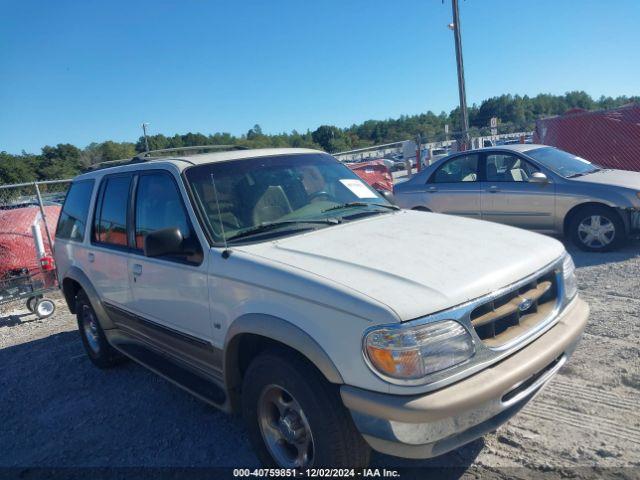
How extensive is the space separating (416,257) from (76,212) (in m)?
3.74

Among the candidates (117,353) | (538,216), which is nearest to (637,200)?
(538,216)

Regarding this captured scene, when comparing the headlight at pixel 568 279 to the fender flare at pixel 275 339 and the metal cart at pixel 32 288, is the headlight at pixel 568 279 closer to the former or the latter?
the fender flare at pixel 275 339

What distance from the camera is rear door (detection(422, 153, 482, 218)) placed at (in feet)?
26.8

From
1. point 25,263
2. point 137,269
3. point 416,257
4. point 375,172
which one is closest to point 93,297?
point 137,269

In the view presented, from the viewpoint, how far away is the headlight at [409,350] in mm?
2129

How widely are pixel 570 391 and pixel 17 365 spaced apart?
17.9ft

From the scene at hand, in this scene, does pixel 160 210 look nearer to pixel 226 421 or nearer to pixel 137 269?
pixel 137 269

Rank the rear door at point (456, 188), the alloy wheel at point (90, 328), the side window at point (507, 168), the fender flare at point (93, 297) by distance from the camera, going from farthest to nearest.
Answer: the rear door at point (456, 188)
the side window at point (507, 168)
the alloy wheel at point (90, 328)
the fender flare at point (93, 297)

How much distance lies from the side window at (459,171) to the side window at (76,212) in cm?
579

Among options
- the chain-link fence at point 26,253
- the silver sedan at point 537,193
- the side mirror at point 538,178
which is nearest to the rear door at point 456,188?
the silver sedan at point 537,193

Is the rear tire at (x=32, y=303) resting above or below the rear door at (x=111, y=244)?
below

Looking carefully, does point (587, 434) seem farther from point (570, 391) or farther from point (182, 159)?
point (182, 159)

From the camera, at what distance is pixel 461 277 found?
2.40 metres

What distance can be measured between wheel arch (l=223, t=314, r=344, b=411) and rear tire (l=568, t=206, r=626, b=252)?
19.4ft
